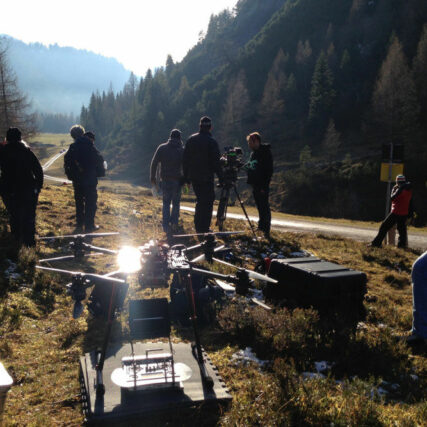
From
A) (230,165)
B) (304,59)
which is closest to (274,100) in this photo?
(304,59)

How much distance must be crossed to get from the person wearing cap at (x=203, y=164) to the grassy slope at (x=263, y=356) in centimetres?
323

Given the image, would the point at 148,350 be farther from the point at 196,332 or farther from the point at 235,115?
the point at 235,115

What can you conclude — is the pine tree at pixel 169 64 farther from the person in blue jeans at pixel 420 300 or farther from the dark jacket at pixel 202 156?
the person in blue jeans at pixel 420 300

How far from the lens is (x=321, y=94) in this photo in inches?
3019

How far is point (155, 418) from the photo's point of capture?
397 centimetres

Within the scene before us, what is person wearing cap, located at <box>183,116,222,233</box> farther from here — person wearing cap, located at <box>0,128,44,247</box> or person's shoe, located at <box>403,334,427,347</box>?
person's shoe, located at <box>403,334,427,347</box>

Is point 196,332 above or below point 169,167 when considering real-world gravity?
below

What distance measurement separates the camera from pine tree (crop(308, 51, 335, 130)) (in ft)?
248

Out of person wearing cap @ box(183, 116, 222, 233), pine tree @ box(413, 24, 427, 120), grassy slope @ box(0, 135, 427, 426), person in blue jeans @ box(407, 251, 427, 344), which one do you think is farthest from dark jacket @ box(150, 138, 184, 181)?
pine tree @ box(413, 24, 427, 120)

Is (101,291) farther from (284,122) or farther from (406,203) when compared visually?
(284,122)

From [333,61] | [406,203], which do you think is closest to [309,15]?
[333,61]

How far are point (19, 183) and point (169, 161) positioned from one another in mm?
3887

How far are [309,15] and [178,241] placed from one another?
4756 inches

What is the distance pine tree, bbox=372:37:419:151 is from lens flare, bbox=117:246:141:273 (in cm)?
5957
